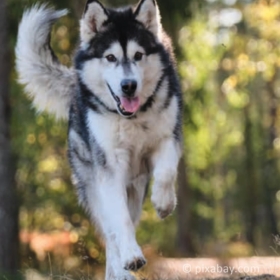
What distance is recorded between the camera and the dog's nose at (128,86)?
5895 mm

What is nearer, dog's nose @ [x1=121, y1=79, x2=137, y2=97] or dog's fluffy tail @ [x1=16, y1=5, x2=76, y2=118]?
dog's nose @ [x1=121, y1=79, x2=137, y2=97]

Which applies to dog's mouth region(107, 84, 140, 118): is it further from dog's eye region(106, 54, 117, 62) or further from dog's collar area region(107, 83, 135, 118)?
dog's eye region(106, 54, 117, 62)

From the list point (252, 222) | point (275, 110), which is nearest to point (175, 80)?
A: point (275, 110)

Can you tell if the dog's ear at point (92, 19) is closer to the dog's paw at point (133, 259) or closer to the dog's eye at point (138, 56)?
the dog's eye at point (138, 56)

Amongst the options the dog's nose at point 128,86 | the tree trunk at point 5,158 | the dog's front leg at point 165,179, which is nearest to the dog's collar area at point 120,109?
the dog's nose at point 128,86

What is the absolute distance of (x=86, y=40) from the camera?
6.39 metres

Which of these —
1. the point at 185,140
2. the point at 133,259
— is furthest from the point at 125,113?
the point at 185,140

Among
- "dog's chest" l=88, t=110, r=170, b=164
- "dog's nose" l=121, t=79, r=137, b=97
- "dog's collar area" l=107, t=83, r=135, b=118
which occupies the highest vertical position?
"dog's nose" l=121, t=79, r=137, b=97

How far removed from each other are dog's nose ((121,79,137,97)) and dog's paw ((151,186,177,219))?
0.77 meters

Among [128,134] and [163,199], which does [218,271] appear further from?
[128,134]

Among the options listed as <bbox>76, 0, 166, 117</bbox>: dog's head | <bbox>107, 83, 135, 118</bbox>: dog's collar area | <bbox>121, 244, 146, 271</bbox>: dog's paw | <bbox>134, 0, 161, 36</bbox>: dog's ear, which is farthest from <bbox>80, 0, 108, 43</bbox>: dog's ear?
<bbox>121, 244, 146, 271</bbox>: dog's paw

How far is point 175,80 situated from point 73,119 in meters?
1.03

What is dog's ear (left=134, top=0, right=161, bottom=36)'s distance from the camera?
→ 6250mm

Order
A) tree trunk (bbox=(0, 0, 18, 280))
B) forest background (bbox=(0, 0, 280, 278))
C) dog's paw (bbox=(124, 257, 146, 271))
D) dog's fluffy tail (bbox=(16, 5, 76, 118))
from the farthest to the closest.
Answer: forest background (bbox=(0, 0, 280, 278))
tree trunk (bbox=(0, 0, 18, 280))
dog's fluffy tail (bbox=(16, 5, 76, 118))
dog's paw (bbox=(124, 257, 146, 271))
